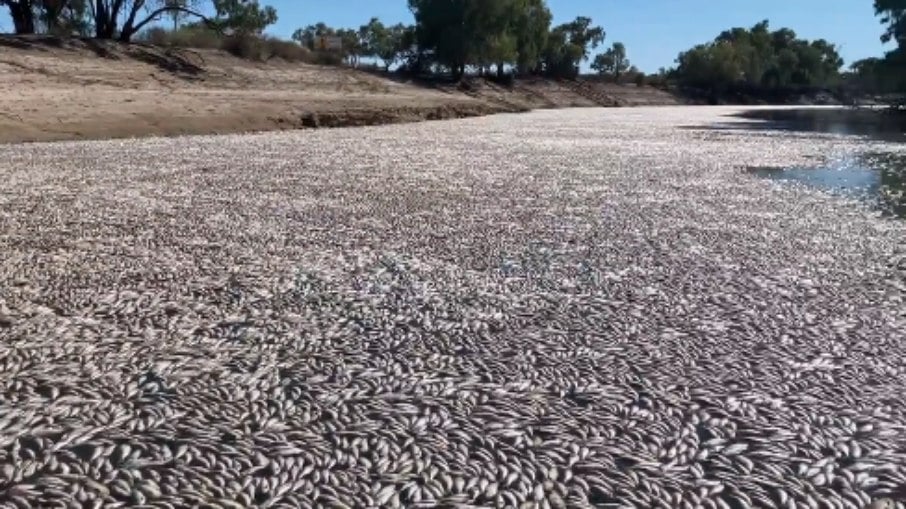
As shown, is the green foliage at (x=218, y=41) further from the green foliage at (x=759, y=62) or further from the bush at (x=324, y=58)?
the green foliage at (x=759, y=62)

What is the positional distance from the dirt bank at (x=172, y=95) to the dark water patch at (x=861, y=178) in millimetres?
17237

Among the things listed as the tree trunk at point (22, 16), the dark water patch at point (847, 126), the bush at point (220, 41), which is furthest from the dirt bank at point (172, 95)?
the dark water patch at point (847, 126)

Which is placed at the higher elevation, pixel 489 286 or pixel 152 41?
pixel 152 41

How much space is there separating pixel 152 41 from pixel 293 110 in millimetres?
17884

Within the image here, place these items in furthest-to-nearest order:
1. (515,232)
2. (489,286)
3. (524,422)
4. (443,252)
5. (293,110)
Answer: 1. (293,110)
2. (515,232)
3. (443,252)
4. (489,286)
5. (524,422)

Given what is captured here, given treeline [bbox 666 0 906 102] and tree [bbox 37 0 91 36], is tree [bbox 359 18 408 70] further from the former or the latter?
treeline [bbox 666 0 906 102]

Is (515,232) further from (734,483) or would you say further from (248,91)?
(248,91)

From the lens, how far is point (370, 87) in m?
48.9

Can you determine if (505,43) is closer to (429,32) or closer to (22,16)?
(429,32)

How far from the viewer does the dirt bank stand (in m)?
24.3

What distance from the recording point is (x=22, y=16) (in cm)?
4259

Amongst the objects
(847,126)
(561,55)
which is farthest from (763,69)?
(847,126)

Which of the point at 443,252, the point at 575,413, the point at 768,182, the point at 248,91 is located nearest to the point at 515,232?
the point at 443,252

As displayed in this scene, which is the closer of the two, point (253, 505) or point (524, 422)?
point (253, 505)
